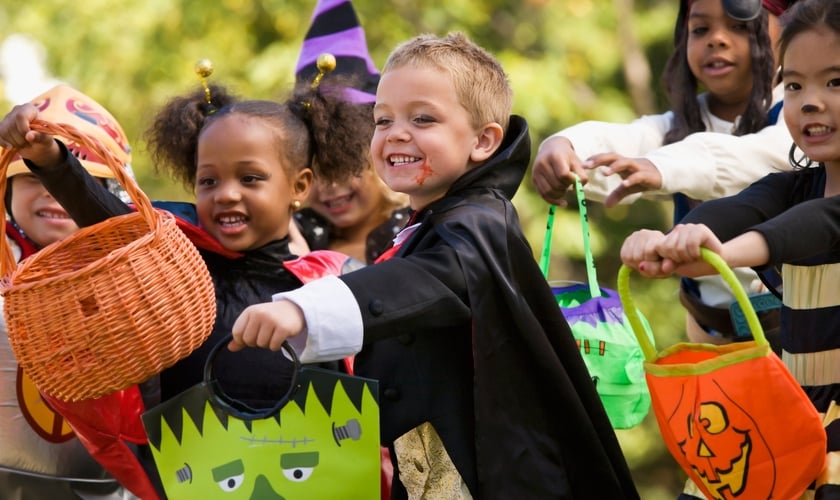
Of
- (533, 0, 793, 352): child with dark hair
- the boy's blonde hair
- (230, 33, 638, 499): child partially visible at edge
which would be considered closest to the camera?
(230, 33, 638, 499): child partially visible at edge

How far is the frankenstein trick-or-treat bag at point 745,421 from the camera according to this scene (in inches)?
108

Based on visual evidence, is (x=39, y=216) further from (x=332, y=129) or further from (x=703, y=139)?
(x=703, y=139)

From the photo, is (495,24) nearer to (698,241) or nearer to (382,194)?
(382,194)

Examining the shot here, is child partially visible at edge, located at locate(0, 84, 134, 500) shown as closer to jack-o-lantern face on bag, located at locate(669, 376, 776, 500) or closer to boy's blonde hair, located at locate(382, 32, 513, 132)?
boy's blonde hair, located at locate(382, 32, 513, 132)

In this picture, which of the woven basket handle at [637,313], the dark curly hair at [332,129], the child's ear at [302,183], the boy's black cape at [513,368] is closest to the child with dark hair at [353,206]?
the dark curly hair at [332,129]

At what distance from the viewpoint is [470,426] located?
313cm

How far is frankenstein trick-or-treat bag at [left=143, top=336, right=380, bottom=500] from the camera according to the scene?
9.98 feet

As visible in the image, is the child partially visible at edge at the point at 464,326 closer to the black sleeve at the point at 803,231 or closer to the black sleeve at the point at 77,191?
the black sleeve at the point at 803,231

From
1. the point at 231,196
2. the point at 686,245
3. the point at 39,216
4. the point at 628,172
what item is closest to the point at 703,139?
the point at 628,172

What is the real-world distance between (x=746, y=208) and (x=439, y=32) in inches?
277

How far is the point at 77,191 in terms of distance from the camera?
3686 millimetres

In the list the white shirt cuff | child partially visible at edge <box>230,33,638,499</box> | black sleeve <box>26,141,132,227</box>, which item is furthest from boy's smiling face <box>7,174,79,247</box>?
the white shirt cuff

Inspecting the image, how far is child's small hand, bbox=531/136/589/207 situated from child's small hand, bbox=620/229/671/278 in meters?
0.86

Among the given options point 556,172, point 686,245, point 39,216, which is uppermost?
point 686,245
